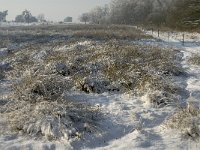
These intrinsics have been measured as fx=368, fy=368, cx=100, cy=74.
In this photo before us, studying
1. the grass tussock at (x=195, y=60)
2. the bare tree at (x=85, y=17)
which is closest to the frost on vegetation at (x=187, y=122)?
the grass tussock at (x=195, y=60)

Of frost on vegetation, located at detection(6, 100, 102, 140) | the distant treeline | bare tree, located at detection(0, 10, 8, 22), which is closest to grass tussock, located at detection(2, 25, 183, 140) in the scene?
frost on vegetation, located at detection(6, 100, 102, 140)

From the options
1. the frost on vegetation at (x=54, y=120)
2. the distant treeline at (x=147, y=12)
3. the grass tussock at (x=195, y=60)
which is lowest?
the frost on vegetation at (x=54, y=120)

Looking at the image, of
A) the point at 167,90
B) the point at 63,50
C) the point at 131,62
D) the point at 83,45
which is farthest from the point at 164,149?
the point at 83,45

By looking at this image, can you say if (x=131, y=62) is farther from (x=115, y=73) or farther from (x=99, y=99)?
(x=99, y=99)

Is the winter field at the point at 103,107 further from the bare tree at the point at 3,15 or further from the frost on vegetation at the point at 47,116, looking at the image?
the bare tree at the point at 3,15

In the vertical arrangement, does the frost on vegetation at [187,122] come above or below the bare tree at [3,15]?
below

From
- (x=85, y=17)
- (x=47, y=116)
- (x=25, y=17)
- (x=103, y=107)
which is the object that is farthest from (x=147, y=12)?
(x=47, y=116)

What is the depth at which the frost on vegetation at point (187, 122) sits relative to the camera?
8.04 metres

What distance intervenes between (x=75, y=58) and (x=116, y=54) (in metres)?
1.94

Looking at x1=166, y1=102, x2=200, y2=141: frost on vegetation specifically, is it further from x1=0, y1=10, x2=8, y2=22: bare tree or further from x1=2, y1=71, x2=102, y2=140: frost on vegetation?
x1=0, y1=10, x2=8, y2=22: bare tree

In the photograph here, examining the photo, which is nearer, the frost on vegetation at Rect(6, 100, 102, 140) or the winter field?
the winter field

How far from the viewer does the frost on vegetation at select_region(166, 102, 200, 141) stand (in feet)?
26.4

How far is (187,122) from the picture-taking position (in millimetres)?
8250

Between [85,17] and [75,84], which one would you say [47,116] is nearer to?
[75,84]
